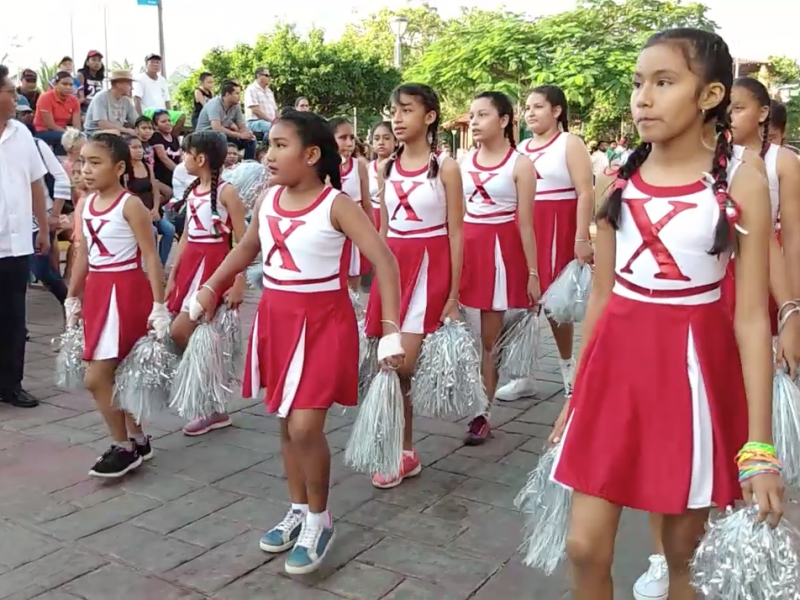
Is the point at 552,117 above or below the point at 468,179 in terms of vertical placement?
above

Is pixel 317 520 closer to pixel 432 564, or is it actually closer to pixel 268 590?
pixel 268 590

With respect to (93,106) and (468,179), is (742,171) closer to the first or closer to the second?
(468,179)

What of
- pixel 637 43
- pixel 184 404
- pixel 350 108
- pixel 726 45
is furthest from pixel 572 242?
pixel 350 108

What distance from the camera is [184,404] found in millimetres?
3836

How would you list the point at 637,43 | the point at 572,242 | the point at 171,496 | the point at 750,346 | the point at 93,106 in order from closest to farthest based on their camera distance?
the point at 750,346 < the point at 171,496 < the point at 572,242 < the point at 93,106 < the point at 637,43

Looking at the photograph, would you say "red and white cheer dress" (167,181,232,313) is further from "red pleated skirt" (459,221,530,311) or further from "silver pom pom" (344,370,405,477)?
"silver pom pom" (344,370,405,477)

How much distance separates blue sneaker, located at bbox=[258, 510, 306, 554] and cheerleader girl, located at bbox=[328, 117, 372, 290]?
3.55 m

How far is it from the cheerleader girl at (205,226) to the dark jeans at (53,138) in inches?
224

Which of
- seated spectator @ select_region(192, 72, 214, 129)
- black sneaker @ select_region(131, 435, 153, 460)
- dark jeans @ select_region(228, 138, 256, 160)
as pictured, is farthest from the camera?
seated spectator @ select_region(192, 72, 214, 129)

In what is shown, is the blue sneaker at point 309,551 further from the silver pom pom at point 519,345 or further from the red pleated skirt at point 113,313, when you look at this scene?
the silver pom pom at point 519,345

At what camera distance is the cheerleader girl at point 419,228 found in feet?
12.8

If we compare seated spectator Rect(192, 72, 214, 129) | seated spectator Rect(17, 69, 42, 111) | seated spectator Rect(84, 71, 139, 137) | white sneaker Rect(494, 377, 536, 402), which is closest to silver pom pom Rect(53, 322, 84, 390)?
white sneaker Rect(494, 377, 536, 402)

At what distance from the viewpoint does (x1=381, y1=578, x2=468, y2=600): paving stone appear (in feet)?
9.18

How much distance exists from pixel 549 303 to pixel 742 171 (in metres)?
2.83
